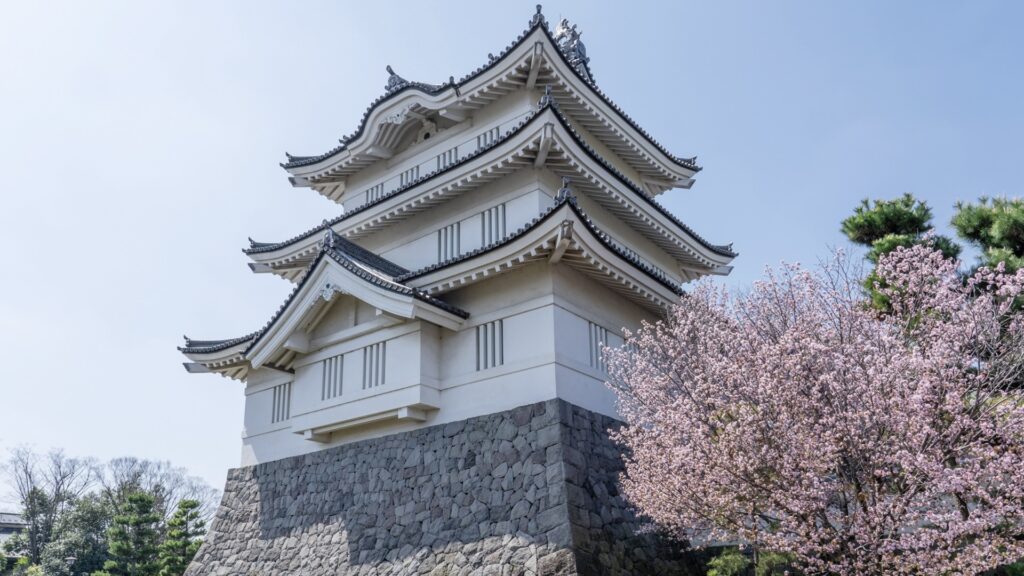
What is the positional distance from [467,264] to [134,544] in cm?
2025

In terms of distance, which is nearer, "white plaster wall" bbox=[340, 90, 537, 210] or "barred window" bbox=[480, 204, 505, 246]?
"barred window" bbox=[480, 204, 505, 246]

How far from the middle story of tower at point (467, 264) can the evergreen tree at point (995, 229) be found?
498cm

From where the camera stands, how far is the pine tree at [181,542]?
24.1m

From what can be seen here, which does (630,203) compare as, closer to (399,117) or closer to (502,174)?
(502,174)

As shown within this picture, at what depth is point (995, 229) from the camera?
38.3 feet

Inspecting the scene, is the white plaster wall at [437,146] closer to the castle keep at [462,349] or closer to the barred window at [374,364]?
the castle keep at [462,349]

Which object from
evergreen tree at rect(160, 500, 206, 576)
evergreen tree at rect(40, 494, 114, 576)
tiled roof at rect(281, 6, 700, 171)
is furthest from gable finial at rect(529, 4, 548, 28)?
evergreen tree at rect(40, 494, 114, 576)

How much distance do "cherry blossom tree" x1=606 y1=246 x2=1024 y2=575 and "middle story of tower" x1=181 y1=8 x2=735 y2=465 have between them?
2.75 metres

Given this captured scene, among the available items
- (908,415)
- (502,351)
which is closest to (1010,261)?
(908,415)

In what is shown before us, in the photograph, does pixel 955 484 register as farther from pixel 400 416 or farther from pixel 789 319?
pixel 400 416

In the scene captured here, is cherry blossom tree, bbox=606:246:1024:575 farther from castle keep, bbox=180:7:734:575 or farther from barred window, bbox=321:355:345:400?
barred window, bbox=321:355:345:400

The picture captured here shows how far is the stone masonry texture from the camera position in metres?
10.2

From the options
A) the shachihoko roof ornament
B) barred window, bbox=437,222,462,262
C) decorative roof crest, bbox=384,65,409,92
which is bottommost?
barred window, bbox=437,222,462,262

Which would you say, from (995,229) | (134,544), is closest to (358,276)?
(995,229)
